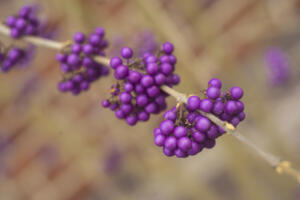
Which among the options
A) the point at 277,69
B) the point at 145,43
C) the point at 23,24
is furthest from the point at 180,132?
the point at 277,69

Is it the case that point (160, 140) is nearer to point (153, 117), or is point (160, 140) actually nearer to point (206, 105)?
point (206, 105)

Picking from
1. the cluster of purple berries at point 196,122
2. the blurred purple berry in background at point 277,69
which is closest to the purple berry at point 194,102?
the cluster of purple berries at point 196,122

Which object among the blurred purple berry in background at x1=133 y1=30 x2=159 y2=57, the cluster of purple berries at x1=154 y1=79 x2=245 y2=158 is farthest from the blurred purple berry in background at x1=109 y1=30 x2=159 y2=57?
the cluster of purple berries at x1=154 y1=79 x2=245 y2=158

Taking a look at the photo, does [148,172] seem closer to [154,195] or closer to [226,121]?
[154,195]

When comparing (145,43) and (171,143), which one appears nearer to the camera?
(171,143)

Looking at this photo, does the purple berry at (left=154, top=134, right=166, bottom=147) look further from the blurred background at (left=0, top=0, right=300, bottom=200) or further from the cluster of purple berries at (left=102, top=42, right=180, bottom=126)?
the blurred background at (left=0, top=0, right=300, bottom=200)

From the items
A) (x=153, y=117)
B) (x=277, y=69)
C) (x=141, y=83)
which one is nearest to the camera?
(x=141, y=83)
